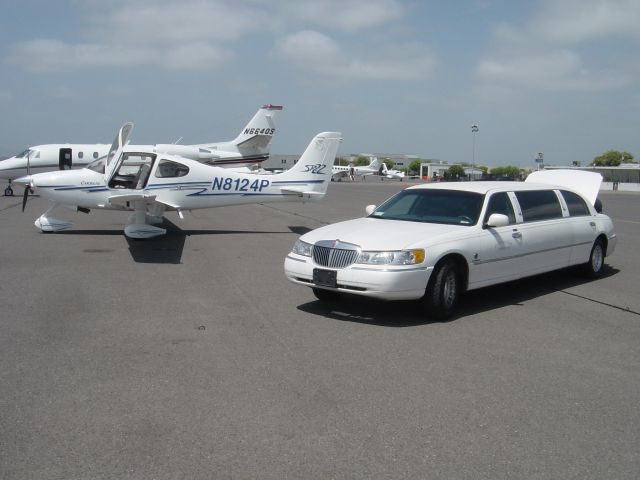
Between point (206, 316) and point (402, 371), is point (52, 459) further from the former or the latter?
point (206, 316)

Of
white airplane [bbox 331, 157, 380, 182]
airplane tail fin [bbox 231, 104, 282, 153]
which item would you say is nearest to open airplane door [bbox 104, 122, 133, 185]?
airplane tail fin [bbox 231, 104, 282, 153]

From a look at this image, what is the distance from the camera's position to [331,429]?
3990 mm

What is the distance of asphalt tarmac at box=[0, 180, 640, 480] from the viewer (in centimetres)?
357

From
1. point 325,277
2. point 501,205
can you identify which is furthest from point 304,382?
point 501,205

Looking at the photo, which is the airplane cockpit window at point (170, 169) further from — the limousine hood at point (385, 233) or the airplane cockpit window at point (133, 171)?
the limousine hood at point (385, 233)

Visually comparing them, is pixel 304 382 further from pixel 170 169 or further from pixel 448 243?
pixel 170 169

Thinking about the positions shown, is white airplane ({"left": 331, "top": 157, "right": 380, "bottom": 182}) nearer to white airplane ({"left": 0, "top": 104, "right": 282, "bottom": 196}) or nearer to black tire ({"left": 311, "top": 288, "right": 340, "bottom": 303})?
white airplane ({"left": 0, "top": 104, "right": 282, "bottom": 196})

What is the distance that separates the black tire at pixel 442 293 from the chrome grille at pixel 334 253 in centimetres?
89

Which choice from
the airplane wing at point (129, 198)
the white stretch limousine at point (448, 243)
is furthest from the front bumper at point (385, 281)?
the airplane wing at point (129, 198)

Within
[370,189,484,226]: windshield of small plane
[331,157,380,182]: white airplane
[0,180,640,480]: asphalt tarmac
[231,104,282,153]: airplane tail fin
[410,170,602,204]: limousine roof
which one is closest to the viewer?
[0,180,640,480]: asphalt tarmac

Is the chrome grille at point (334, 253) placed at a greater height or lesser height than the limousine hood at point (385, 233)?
lesser

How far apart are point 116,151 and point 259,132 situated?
75.1ft

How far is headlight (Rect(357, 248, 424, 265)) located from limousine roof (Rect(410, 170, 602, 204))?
1.90 metres

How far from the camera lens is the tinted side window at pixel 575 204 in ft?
30.2
